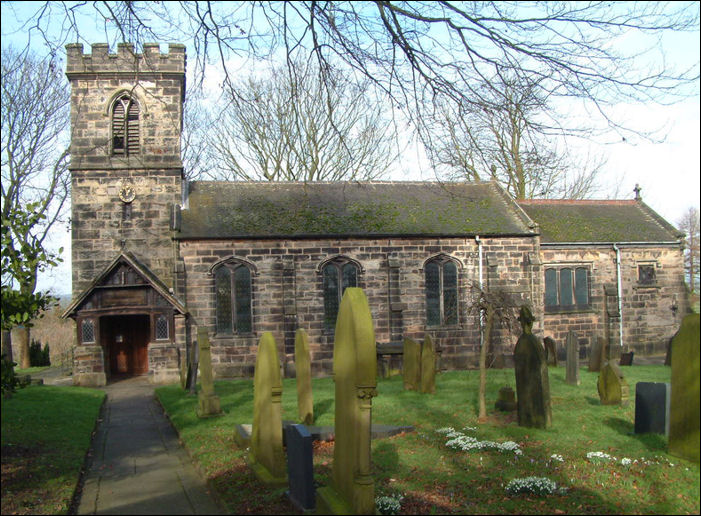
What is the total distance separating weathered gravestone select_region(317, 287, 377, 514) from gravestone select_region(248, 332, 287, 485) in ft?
4.92

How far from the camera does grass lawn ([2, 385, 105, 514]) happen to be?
7609 millimetres

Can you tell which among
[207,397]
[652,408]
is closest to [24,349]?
[207,397]

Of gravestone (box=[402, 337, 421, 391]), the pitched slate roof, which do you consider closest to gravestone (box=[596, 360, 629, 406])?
gravestone (box=[402, 337, 421, 391])

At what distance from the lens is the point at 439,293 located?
986 inches

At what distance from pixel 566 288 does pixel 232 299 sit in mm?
13878

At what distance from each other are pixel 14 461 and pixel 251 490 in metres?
3.78

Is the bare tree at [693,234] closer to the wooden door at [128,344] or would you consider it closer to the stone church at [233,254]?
the stone church at [233,254]

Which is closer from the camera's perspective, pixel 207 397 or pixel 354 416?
pixel 354 416

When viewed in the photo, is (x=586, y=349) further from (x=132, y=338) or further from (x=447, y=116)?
(x=447, y=116)

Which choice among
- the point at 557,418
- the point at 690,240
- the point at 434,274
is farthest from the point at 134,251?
the point at 690,240

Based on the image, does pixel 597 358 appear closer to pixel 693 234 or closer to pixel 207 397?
pixel 207 397

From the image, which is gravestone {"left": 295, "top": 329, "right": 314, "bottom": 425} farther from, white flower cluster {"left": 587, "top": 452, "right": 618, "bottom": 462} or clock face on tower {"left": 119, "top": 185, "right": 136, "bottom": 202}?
clock face on tower {"left": 119, "top": 185, "right": 136, "bottom": 202}

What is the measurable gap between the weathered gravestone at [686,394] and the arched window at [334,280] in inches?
737

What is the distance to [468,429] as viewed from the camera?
36.0ft
